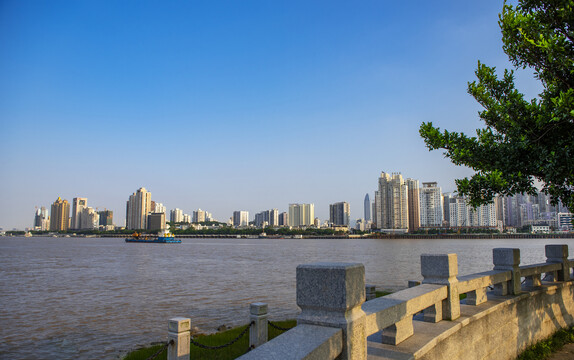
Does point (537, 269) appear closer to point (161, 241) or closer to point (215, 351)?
point (215, 351)

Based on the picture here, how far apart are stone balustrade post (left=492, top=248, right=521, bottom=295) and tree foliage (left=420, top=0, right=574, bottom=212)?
50.0 inches

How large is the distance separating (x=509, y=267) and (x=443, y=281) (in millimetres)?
3161

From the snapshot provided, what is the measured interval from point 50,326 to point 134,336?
497cm

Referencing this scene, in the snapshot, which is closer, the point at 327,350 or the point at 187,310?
the point at 327,350

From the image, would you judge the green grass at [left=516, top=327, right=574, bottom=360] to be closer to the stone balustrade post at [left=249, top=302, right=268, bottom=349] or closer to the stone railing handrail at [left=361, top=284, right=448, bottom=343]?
the stone railing handrail at [left=361, top=284, right=448, bottom=343]

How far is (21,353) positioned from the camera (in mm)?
13664

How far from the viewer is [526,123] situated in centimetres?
838

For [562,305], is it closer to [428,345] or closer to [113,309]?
[428,345]

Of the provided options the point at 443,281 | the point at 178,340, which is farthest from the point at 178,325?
the point at 443,281

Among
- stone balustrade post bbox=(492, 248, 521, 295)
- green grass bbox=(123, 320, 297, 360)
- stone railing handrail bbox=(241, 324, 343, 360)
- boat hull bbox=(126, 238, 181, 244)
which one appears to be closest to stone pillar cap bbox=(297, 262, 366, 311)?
stone railing handrail bbox=(241, 324, 343, 360)

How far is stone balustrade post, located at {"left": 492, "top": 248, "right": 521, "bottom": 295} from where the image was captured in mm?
8156

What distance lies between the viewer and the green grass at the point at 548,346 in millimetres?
7957

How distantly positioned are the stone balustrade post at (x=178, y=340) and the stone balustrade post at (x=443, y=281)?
Answer: 3.94 metres

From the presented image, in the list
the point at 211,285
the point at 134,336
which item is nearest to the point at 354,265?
the point at 134,336
